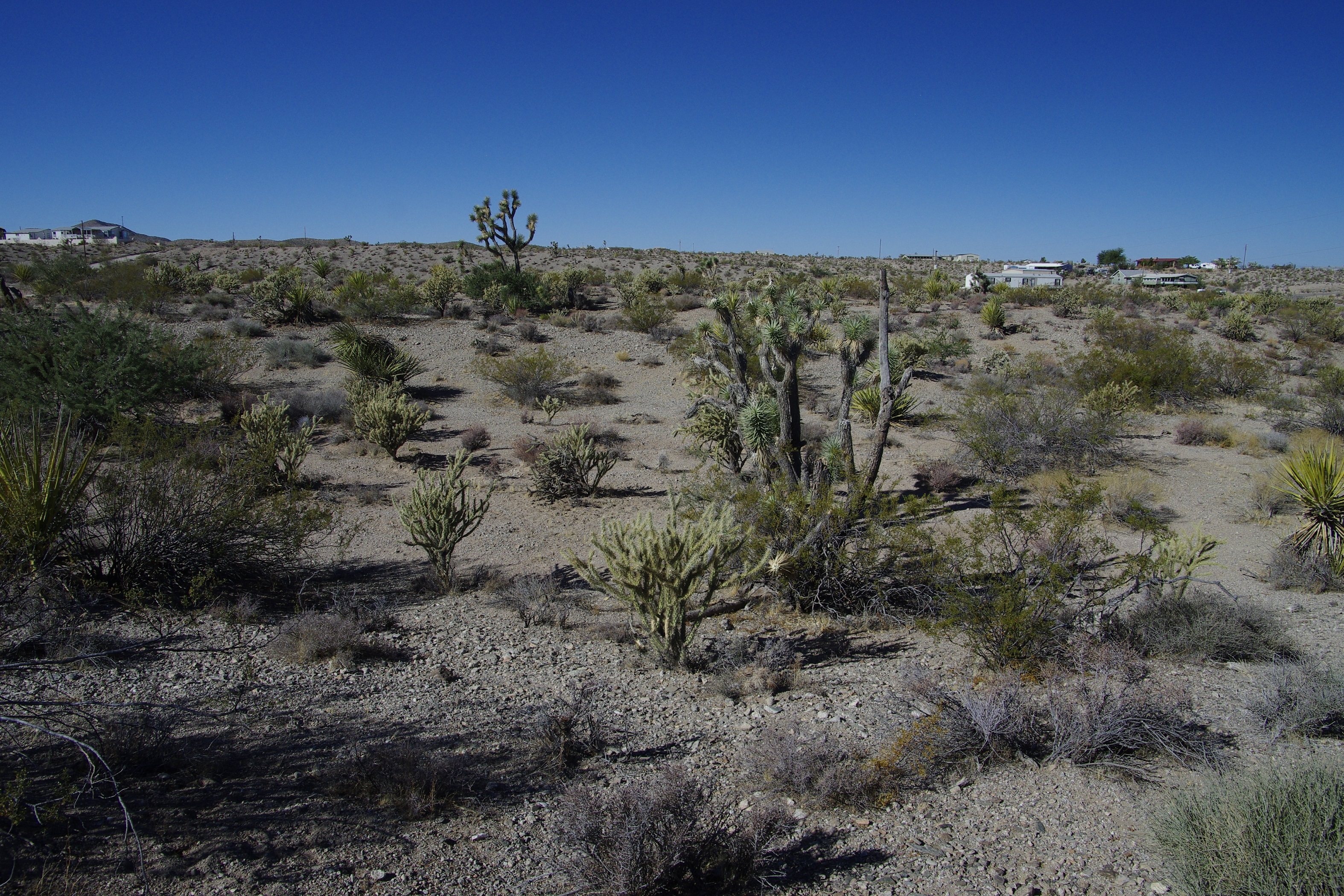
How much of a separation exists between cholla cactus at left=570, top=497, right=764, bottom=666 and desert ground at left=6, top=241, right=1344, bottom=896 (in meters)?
0.27

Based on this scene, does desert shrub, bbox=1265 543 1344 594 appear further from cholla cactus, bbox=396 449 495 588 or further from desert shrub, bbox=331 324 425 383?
desert shrub, bbox=331 324 425 383

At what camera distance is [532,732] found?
487 cm

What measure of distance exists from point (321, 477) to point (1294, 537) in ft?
45.0

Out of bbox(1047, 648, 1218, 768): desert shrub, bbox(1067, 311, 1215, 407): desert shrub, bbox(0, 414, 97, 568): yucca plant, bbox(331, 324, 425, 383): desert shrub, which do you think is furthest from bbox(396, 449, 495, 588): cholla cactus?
bbox(1067, 311, 1215, 407): desert shrub

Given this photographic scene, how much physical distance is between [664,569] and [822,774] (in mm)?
2062

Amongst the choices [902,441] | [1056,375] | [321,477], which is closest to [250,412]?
[321,477]

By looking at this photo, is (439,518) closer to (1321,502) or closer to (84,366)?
(84,366)

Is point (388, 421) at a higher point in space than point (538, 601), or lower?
higher

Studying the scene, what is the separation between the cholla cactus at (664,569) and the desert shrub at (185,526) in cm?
323

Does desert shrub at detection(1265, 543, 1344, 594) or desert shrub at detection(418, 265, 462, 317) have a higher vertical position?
desert shrub at detection(418, 265, 462, 317)

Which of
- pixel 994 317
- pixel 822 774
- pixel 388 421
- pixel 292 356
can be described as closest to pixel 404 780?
pixel 822 774

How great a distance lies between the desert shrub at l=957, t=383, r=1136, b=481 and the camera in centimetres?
1343

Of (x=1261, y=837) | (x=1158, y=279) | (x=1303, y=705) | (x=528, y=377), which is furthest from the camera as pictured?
(x=1158, y=279)

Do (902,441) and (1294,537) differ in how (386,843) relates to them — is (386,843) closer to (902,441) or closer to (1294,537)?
(1294,537)
